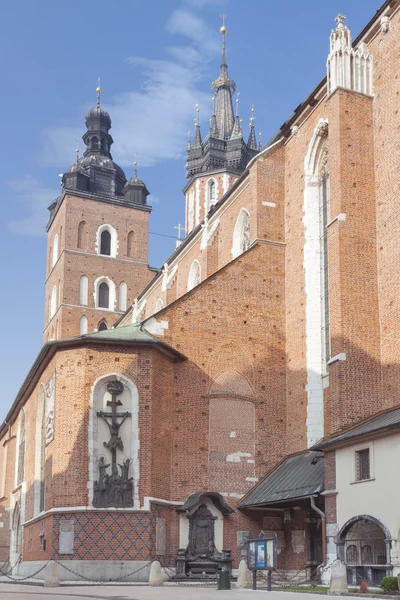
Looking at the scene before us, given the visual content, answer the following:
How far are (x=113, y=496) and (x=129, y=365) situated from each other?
3.69 m

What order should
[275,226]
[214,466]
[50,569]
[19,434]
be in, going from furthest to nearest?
1. [19,434]
2. [275,226]
3. [214,466]
4. [50,569]

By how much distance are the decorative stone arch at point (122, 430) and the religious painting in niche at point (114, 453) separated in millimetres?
28

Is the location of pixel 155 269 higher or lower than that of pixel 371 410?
higher

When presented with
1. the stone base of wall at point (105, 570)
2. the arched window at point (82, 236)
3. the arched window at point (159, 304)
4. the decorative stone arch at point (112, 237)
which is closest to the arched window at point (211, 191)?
the decorative stone arch at point (112, 237)

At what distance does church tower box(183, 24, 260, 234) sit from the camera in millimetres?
56188

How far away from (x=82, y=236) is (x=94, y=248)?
1101mm

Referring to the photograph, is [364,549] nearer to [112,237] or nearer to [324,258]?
[324,258]

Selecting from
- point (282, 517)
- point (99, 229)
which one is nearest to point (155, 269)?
point (99, 229)

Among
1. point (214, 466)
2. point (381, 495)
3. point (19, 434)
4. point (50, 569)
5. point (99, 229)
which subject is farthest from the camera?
point (99, 229)

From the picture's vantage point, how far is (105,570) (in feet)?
73.3

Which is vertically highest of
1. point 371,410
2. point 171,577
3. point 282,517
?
point 371,410

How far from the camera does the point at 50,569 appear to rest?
19859 millimetres

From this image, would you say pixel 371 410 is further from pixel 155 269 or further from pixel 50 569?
pixel 155 269

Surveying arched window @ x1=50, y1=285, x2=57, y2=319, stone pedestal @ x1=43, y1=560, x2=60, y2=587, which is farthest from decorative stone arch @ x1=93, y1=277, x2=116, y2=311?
stone pedestal @ x1=43, y1=560, x2=60, y2=587
